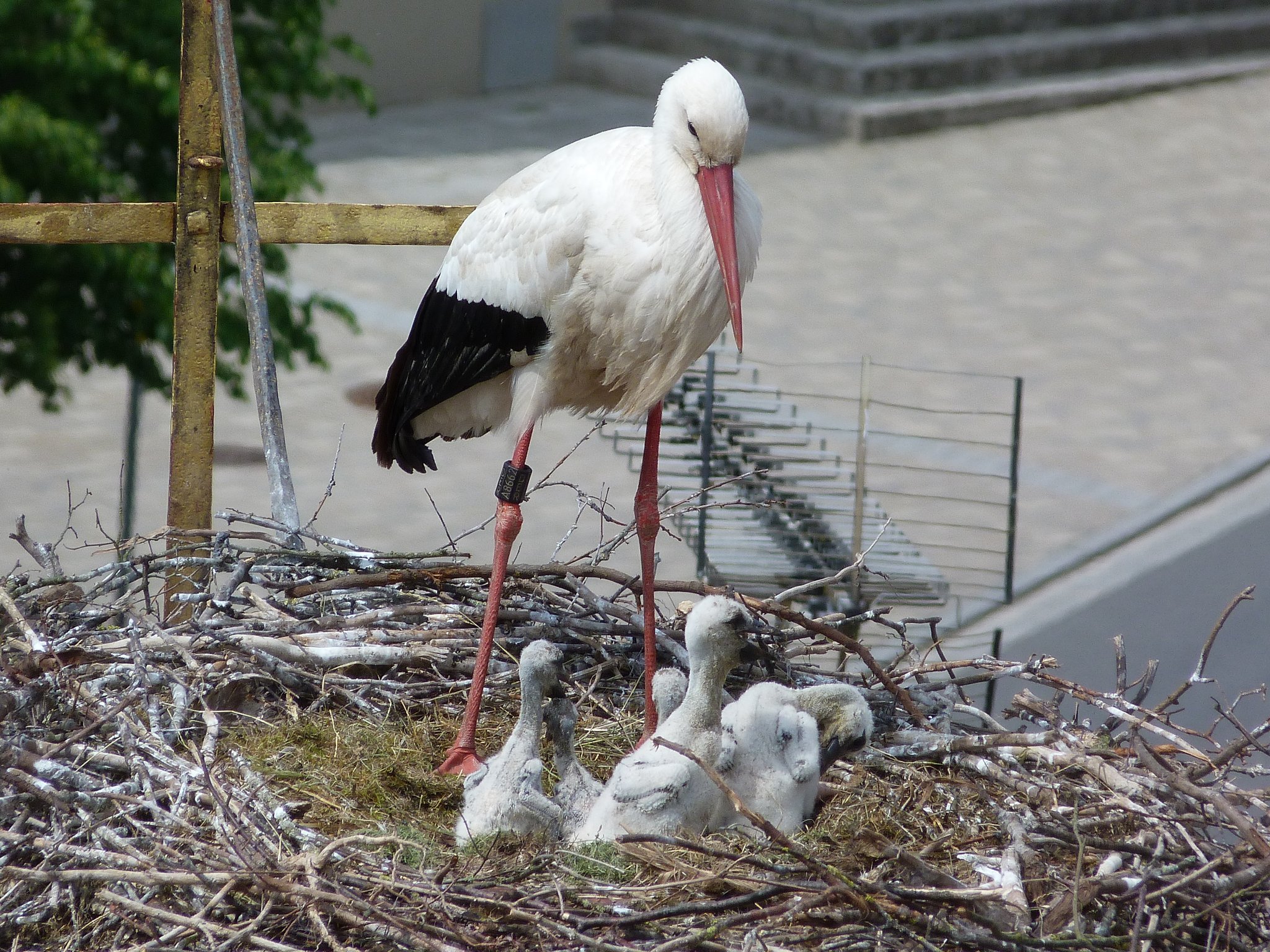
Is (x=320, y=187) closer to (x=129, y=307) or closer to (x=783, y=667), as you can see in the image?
(x=129, y=307)

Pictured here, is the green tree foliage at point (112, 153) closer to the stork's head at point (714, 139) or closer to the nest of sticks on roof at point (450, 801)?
the nest of sticks on roof at point (450, 801)

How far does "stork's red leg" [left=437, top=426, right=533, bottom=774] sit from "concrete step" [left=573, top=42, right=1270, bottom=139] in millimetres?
11429

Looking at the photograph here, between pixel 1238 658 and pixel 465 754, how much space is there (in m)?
4.63

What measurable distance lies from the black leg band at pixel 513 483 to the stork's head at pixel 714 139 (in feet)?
2.35

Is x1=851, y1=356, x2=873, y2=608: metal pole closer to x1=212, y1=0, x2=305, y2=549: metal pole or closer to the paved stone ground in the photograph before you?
the paved stone ground

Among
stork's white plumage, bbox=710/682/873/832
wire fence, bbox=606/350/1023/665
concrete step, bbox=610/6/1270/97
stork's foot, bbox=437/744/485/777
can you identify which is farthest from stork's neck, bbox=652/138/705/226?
concrete step, bbox=610/6/1270/97

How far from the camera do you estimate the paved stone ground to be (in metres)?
8.32

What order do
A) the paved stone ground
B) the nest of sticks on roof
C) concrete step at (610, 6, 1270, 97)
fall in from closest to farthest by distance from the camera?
the nest of sticks on roof → the paved stone ground → concrete step at (610, 6, 1270, 97)

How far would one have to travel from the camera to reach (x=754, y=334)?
397 inches

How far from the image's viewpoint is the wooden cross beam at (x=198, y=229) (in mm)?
3572

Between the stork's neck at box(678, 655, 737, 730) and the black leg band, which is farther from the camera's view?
the black leg band

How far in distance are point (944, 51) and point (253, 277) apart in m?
12.9

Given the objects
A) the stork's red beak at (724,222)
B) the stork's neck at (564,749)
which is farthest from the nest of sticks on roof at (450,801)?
the stork's red beak at (724,222)

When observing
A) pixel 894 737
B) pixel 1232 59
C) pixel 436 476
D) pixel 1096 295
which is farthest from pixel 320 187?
pixel 1232 59
